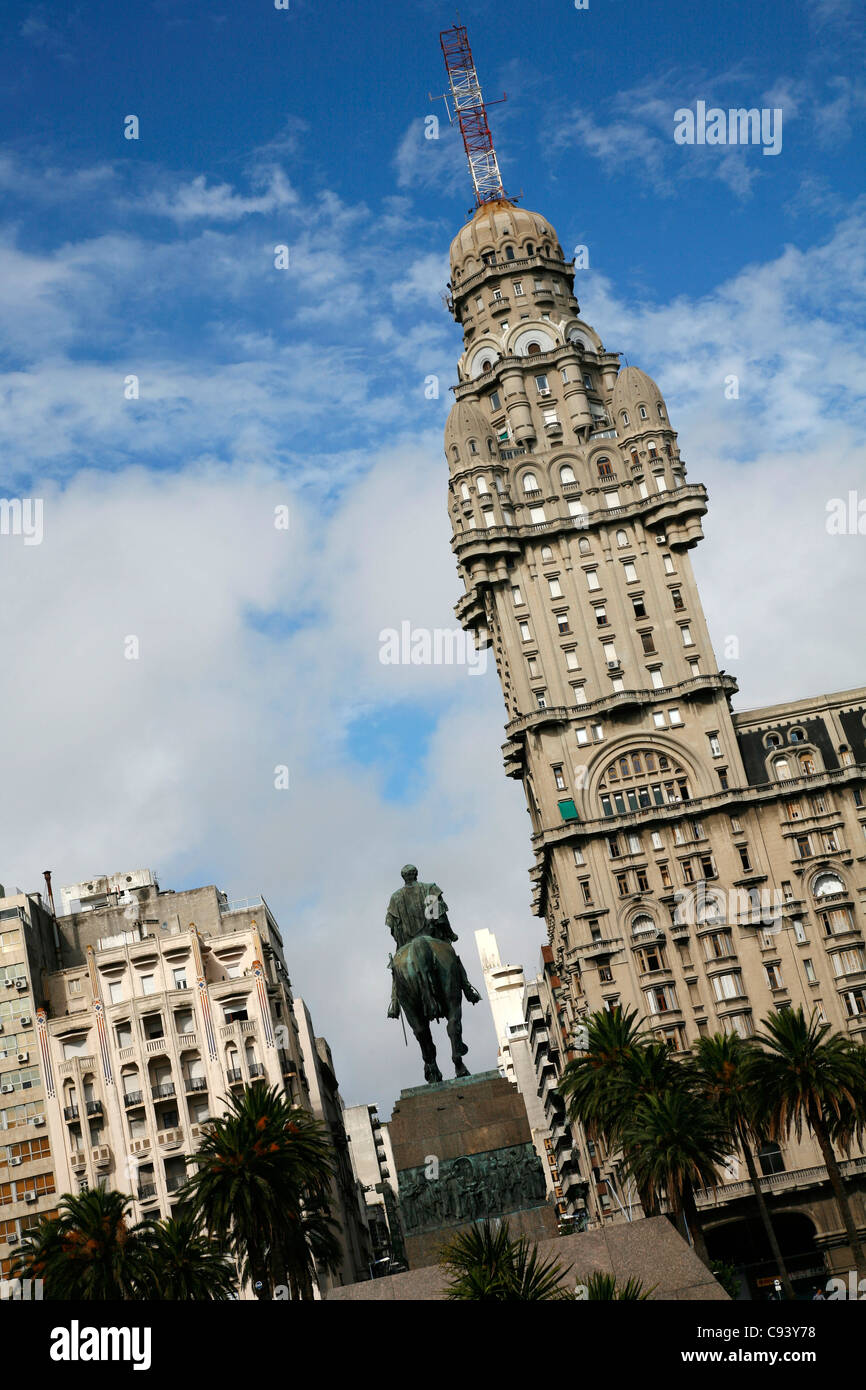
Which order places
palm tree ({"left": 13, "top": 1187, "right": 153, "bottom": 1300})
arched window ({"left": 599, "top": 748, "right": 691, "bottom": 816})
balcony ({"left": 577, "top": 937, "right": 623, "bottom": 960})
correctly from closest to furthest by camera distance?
palm tree ({"left": 13, "top": 1187, "right": 153, "bottom": 1300}) < balcony ({"left": 577, "top": 937, "right": 623, "bottom": 960}) < arched window ({"left": 599, "top": 748, "right": 691, "bottom": 816})

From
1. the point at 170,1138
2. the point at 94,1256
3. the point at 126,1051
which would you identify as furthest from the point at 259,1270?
the point at 126,1051

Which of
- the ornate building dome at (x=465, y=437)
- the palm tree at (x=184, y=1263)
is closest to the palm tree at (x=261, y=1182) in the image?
the palm tree at (x=184, y=1263)

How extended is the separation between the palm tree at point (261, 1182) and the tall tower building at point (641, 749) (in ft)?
114

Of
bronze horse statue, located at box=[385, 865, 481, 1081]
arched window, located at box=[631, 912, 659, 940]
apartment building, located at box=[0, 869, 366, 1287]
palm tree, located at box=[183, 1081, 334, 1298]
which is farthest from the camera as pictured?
arched window, located at box=[631, 912, 659, 940]

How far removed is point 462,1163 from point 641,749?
64.4 meters

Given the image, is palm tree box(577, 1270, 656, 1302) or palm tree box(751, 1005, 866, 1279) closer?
palm tree box(577, 1270, 656, 1302)

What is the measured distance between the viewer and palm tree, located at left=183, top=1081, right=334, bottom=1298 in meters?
55.6

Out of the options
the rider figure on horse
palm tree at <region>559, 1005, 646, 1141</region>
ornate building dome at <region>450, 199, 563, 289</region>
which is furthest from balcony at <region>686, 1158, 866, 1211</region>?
ornate building dome at <region>450, 199, 563, 289</region>

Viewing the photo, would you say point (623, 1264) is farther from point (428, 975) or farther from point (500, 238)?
point (500, 238)

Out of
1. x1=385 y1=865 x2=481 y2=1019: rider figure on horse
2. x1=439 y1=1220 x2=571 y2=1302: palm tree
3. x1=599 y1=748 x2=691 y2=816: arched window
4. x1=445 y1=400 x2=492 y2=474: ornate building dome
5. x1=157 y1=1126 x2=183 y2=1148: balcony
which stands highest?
x1=445 y1=400 x2=492 y2=474: ornate building dome

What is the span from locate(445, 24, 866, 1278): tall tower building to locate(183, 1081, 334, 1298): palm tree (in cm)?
3476

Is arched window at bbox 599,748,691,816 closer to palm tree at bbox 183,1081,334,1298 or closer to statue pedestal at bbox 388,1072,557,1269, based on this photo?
palm tree at bbox 183,1081,334,1298

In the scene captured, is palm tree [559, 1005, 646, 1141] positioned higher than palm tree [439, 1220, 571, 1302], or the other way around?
palm tree [559, 1005, 646, 1141]
